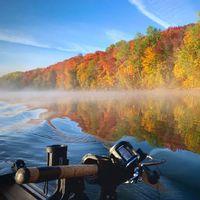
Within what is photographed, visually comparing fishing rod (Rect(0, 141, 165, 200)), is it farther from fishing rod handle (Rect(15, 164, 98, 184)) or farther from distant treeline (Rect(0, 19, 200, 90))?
distant treeline (Rect(0, 19, 200, 90))

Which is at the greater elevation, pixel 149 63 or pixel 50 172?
pixel 149 63

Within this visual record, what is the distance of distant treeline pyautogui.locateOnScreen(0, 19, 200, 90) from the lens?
6856cm

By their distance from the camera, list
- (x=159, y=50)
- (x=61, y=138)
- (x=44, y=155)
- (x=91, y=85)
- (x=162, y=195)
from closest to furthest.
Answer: (x=162, y=195) → (x=44, y=155) → (x=61, y=138) → (x=159, y=50) → (x=91, y=85)

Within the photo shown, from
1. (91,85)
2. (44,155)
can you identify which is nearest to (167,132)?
(44,155)

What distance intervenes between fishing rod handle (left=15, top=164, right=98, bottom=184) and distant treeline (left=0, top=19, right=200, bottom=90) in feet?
216

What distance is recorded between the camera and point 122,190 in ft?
22.4

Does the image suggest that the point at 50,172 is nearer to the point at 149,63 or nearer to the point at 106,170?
the point at 106,170

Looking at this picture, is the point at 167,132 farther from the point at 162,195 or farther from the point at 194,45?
the point at 194,45

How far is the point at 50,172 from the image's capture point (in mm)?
2844

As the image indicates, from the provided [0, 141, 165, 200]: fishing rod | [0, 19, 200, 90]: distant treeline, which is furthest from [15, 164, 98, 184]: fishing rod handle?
[0, 19, 200, 90]: distant treeline

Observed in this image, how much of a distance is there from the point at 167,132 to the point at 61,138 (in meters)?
5.40

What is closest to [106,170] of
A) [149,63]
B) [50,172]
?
[50,172]

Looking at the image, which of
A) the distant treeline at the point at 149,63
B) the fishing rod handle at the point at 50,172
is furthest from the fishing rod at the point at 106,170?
the distant treeline at the point at 149,63

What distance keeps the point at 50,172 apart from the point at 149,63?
8519 cm
